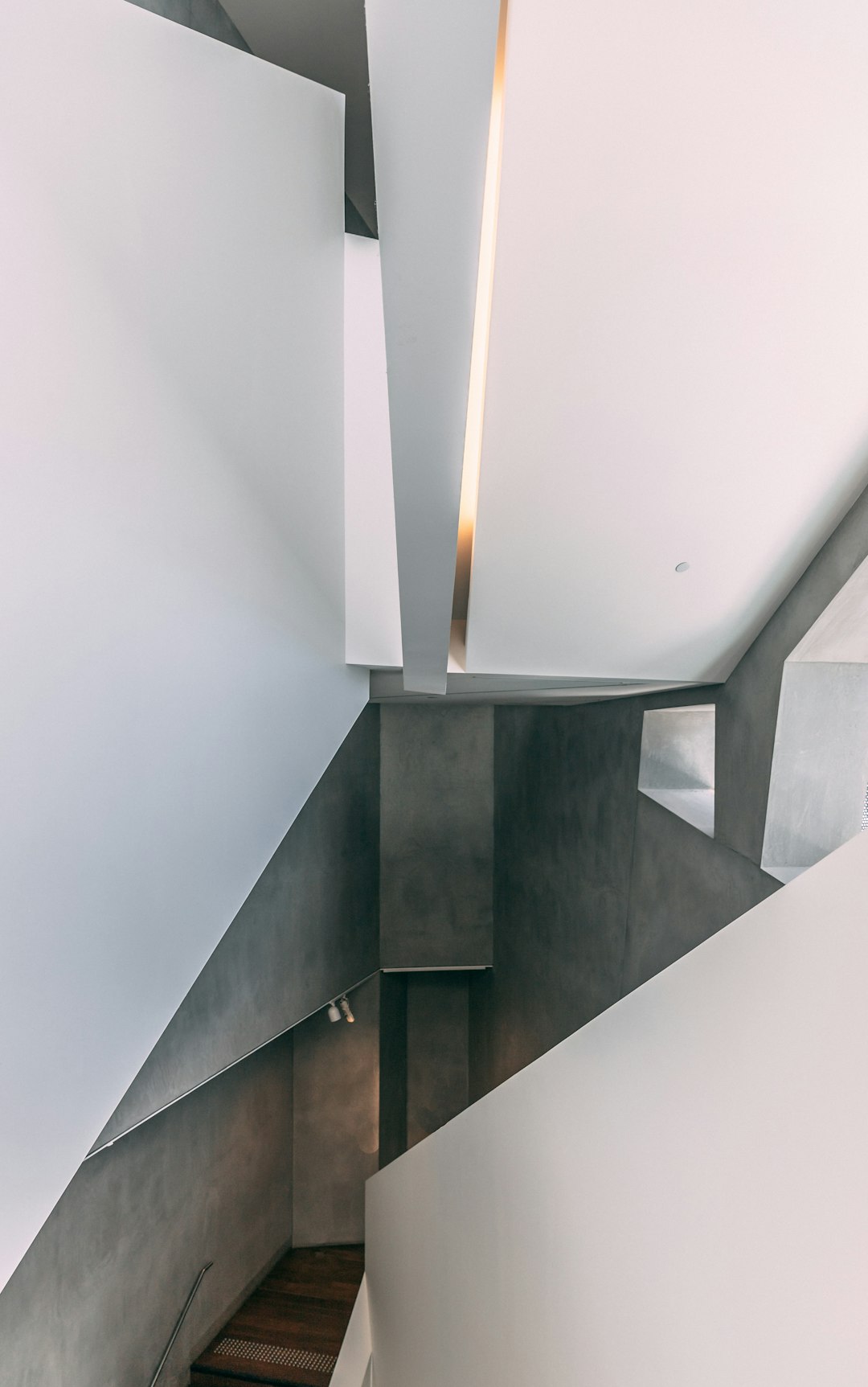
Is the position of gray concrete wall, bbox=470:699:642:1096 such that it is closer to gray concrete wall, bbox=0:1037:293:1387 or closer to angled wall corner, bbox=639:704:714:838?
angled wall corner, bbox=639:704:714:838

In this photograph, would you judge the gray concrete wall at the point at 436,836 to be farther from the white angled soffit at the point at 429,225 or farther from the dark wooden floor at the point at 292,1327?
the white angled soffit at the point at 429,225

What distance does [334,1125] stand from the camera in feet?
32.2

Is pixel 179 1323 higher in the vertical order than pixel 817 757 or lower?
lower

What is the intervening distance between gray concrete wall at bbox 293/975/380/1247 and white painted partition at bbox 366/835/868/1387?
799 cm

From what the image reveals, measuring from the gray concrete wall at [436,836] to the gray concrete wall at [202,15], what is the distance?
759cm

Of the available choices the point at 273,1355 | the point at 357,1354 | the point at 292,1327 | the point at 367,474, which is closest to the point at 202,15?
the point at 367,474

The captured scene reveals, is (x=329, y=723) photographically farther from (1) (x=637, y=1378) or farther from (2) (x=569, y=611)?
(1) (x=637, y=1378)

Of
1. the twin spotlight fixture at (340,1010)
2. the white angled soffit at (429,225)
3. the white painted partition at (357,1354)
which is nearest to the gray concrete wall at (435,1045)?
the twin spotlight fixture at (340,1010)

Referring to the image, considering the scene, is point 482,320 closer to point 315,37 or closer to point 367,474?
point 367,474

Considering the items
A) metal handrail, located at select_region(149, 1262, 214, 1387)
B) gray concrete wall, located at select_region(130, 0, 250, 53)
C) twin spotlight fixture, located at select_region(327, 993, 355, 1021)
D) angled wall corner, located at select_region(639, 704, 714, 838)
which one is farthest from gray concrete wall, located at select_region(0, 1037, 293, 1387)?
gray concrete wall, located at select_region(130, 0, 250, 53)

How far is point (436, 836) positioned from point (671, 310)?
8789mm

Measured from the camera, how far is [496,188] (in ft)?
6.73

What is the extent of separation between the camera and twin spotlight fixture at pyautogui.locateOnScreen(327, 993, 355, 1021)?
29.1ft

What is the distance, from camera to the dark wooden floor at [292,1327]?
7180 mm
